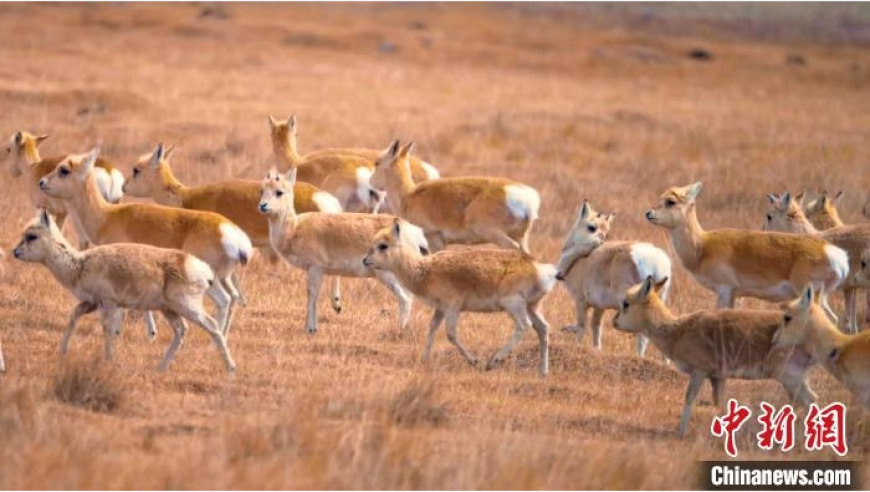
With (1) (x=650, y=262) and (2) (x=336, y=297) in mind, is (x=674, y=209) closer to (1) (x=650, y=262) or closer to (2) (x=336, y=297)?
(1) (x=650, y=262)

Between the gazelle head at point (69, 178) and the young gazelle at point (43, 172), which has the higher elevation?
the young gazelle at point (43, 172)

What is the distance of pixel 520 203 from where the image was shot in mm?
14047

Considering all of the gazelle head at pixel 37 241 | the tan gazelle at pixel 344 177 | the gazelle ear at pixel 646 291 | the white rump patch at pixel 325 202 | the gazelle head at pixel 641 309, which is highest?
the tan gazelle at pixel 344 177

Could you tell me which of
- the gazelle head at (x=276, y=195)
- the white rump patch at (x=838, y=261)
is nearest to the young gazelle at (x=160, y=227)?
the gazelle head at (x=276, y=195)

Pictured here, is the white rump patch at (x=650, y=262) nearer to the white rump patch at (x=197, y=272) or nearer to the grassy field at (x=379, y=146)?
the grassy field at (x=379, y=146)

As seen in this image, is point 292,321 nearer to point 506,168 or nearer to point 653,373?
point 653,373

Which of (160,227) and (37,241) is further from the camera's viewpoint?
(160,227)

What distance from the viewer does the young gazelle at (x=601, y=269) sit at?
11.7 m

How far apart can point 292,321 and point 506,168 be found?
34.4 feet

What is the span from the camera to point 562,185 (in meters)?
21.1

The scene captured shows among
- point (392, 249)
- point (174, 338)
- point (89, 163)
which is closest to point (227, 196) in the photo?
point (89, 163)

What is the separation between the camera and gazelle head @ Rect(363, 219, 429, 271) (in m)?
11.6

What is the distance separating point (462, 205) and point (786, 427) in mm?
5470

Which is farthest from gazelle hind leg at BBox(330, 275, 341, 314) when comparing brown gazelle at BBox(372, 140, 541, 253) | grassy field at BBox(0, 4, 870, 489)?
brown gazelle at BBox(372, 140, 541, 253)
